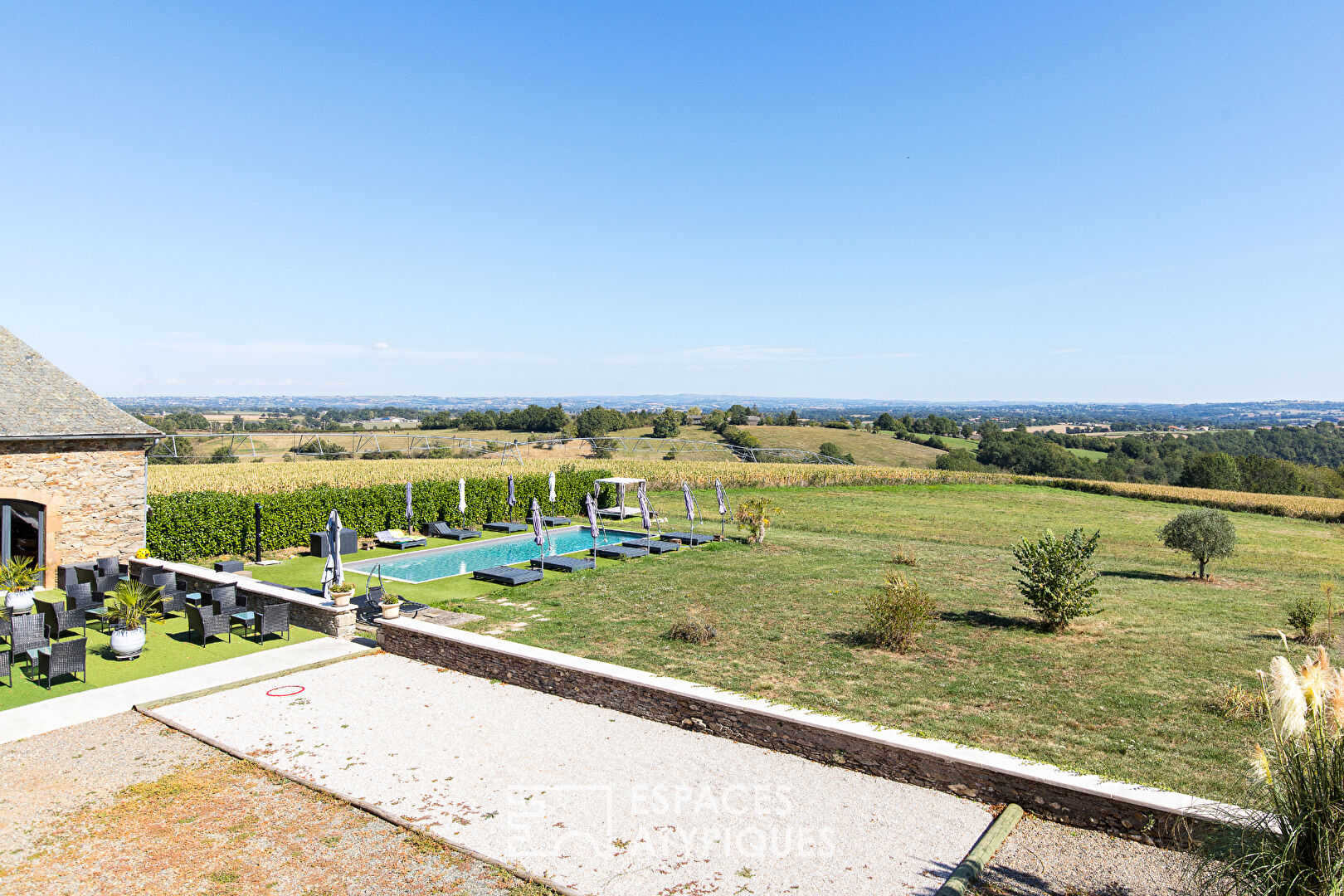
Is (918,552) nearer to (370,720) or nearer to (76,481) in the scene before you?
(370,720)

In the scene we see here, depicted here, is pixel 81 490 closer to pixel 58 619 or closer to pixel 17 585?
pixel 17 585

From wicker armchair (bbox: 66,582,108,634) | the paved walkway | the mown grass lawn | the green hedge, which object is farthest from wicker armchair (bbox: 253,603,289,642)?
the green hedge

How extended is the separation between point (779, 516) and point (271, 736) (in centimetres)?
2600

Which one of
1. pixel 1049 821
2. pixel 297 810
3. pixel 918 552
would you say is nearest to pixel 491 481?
pixel 918 552

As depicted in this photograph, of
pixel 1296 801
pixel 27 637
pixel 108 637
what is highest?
pixel 1296 801

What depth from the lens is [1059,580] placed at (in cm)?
1411

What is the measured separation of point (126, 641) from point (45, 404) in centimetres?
895

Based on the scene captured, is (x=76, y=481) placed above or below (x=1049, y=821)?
above

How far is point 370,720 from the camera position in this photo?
30.3ft

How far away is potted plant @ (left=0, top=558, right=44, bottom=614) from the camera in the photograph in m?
13.2

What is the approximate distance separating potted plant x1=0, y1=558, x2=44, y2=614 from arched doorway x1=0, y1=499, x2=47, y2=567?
771 millimetres

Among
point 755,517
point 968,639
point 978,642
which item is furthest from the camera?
point 755,517

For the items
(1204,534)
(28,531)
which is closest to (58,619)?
(28,531)

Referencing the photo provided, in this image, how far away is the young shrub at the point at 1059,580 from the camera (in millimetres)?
14070
